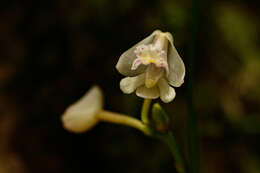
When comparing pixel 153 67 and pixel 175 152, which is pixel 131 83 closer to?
pixel 153 67

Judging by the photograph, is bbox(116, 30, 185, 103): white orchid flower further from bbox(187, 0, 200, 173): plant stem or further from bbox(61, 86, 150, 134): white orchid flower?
bbox(61, 86, 150, 134): white orchid flower

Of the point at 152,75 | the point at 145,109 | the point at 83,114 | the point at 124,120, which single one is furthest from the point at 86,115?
the point at 152,75

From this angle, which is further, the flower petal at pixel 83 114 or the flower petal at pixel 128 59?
the flower petal at pixel 83 114

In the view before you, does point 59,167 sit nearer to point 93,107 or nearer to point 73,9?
point 73,9

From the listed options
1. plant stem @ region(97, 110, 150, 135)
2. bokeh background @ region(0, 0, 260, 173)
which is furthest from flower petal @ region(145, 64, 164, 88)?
bokeh background @ region(0, 0, 260, 173)

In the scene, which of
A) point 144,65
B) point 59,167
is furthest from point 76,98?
point 144,65

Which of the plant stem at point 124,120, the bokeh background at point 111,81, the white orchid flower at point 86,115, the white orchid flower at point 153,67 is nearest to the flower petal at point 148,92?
the white orchid flower at point 153,67

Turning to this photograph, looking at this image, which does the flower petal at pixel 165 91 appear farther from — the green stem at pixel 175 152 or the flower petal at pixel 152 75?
the green stem at pixel 175 152
